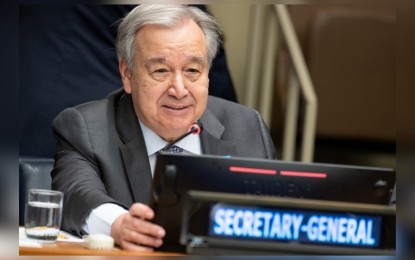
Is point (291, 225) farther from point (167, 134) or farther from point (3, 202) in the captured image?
point (167, 134)

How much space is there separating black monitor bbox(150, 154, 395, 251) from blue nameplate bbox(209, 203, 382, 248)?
0.15ft

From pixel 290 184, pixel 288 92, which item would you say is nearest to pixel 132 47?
pixel 290 184

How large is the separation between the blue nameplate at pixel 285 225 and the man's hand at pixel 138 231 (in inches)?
4.7

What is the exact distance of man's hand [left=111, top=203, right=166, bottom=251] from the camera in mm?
1519

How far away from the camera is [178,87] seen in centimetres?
203

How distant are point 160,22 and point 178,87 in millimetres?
150

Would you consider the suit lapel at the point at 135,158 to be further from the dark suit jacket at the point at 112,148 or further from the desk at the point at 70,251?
the desk at the point at 70,251

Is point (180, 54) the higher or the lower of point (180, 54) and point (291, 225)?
the higher

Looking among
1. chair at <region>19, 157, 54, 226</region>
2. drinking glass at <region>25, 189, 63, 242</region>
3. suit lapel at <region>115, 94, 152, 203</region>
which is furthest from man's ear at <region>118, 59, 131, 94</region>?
drinking glass at <region>25, 189, 63, 242</region>

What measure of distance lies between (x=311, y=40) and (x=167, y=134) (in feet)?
3.90

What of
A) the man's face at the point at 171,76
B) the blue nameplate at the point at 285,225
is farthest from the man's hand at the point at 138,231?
the man's face at the point at 171,76

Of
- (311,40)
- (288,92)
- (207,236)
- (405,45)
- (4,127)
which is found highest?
(311,40)

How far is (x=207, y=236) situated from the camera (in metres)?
1.45

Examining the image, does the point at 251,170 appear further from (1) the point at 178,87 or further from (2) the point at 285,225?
(1) the point at 178,87
